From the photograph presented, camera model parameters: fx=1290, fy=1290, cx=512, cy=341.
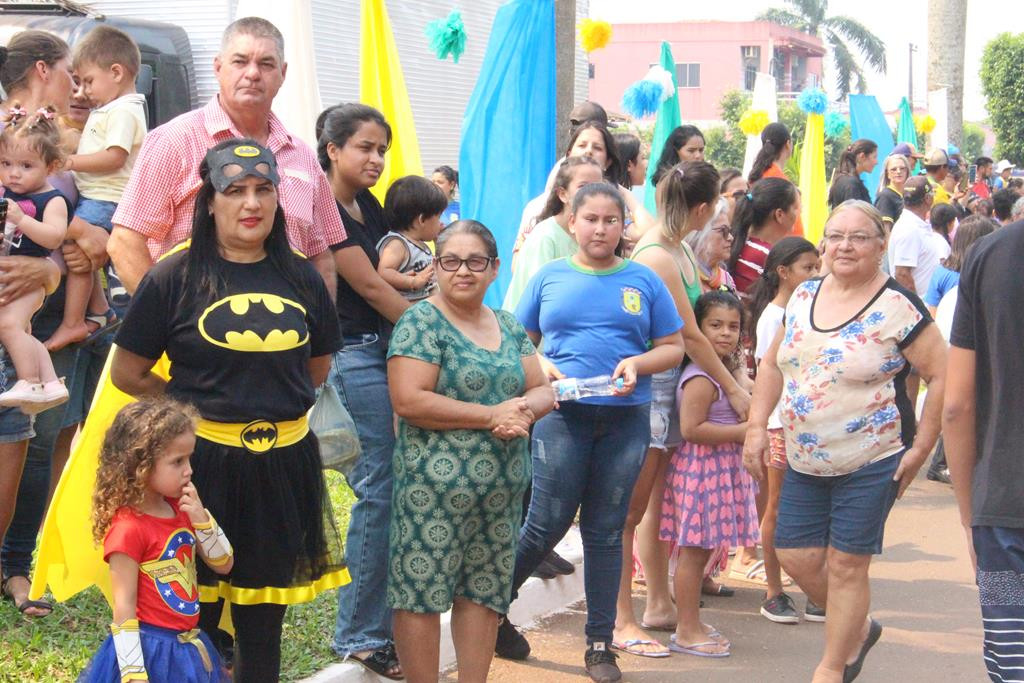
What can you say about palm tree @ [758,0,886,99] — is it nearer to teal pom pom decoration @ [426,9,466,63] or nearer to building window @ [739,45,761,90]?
building window @ [739,45,761,90]

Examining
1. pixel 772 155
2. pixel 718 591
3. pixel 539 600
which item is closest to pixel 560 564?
pixel 539 600

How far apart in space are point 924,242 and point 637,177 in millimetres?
3864

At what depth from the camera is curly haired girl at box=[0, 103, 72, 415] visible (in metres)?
4.80

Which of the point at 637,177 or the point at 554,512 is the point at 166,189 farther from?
the point at 637,177

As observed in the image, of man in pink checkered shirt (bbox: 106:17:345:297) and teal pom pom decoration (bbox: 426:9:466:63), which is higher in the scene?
teal pom pom decoration (bbox: 426:9:466:63)

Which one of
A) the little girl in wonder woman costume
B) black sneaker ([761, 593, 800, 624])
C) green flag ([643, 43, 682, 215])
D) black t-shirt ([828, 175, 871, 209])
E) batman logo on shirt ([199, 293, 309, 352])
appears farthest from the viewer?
black t-shirt ([828, 175, 871, 209])

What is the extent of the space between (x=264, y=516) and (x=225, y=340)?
1.88 feet

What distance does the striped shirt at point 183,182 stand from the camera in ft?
14.1

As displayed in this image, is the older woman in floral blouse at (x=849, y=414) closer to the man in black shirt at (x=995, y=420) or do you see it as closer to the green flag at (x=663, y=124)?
the man in black shirt at (x=995, y=420)

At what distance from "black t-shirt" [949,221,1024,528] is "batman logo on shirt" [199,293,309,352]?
1985 mm

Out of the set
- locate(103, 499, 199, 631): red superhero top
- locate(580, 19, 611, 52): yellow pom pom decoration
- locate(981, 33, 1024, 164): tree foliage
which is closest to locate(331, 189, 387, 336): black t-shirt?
locate(103, 499, 199, 631): red superhero top

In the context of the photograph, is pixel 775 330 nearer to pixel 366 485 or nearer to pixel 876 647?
pixel 876 647

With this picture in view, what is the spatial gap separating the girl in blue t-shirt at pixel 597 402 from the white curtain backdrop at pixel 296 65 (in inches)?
71.7

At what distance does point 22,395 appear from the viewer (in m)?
4.73
